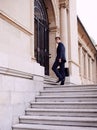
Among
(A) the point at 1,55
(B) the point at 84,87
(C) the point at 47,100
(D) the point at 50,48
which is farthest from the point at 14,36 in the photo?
(D) the point at 50,48

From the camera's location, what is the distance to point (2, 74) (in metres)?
6.14

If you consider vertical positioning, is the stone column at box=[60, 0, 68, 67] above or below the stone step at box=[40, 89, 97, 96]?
above

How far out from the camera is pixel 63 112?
6758mm

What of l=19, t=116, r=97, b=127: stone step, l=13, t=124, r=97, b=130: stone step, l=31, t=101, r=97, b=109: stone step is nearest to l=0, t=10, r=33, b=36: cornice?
l=31, t=101, r=97, b=109: stone step

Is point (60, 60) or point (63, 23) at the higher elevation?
point (63, 23)

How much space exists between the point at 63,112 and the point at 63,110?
1.9 inches

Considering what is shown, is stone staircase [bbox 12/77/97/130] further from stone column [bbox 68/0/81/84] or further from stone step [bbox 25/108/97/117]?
stone column [bbox 68/0/81/84]

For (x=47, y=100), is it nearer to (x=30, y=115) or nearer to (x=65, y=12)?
(x=30, y=115)

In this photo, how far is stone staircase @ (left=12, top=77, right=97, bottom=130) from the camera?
610 cm

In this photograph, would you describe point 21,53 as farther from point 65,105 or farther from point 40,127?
point 40,127

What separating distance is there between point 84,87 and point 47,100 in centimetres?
130

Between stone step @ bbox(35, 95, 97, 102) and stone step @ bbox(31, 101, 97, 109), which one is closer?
stone step @ bbox(31, 101, 97, 109)

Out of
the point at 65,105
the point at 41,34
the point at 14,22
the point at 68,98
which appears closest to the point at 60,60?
the point at 41,34

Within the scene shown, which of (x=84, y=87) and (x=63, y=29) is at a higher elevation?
(x=63, y=29)
